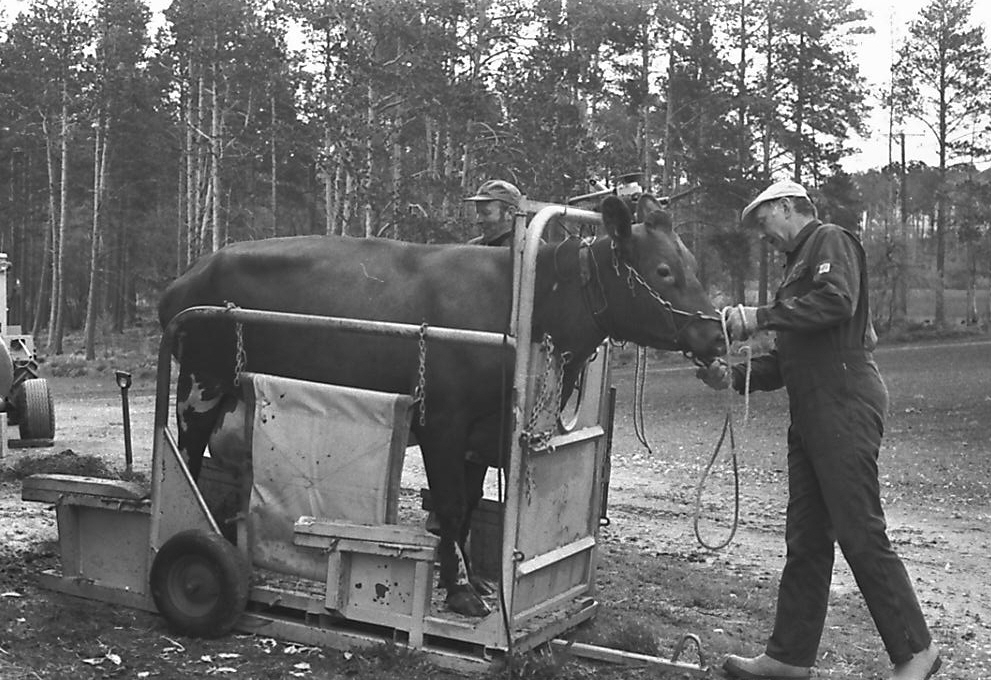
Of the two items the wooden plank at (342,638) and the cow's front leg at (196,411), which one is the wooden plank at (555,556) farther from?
the cow's front leg at (196,411)

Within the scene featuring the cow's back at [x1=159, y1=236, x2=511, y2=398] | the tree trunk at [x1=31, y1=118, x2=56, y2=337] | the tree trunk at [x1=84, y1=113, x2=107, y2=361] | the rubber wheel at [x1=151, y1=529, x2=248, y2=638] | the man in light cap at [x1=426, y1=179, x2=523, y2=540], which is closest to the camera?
the rubber wheel at [x1=151, y1=529, x2=248, y2=638]

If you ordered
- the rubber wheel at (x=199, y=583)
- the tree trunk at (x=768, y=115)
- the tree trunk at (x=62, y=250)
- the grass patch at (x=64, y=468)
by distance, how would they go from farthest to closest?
the tree trunk at (x=768, y=115) → the tree trunk at (x=62, y=250) → the grass patch at (x=64, y=468) → the rubber wheel at (x=199, y=583)

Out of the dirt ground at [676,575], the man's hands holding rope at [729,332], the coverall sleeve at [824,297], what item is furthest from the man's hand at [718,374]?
the dirt ground at [676,575]

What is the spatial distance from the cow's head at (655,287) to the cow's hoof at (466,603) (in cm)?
146

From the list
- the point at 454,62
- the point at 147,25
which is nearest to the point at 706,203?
the point at 454,62

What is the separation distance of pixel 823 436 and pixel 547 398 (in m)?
1.22

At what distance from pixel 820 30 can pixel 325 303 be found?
35064 millimetres

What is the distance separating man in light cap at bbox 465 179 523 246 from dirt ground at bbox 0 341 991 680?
2.31m

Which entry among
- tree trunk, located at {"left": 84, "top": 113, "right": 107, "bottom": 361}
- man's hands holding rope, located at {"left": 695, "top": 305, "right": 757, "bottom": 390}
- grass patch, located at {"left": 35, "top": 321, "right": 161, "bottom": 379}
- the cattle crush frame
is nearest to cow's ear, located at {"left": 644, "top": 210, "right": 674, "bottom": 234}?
the cattle crush frame

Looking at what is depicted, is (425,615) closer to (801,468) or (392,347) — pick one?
(392,347)

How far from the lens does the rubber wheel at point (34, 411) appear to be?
1277 cm

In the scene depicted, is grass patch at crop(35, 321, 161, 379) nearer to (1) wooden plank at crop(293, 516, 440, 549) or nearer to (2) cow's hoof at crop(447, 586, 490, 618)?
(1) wooden plank at crop(293, 516, 440, 549)

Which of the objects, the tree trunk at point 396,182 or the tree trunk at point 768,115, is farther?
the tree trunk at point 768,115

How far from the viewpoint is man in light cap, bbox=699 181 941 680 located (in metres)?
4.66
